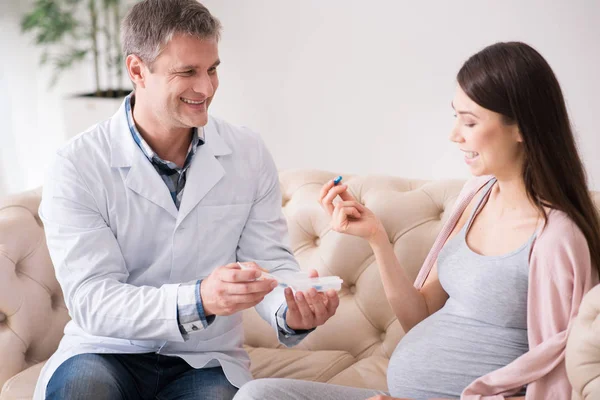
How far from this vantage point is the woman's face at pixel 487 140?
169cm

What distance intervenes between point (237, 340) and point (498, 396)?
74cm

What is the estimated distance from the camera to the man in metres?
1.82

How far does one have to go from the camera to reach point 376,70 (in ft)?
10.5

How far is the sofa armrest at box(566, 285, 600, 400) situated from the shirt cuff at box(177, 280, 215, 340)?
80 centimetres

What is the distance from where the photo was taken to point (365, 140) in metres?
3.30

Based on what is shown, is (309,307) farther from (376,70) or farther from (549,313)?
(376,70)

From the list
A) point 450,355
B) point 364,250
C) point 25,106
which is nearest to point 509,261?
point 450,355

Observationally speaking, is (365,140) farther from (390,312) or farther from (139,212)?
(139,212)

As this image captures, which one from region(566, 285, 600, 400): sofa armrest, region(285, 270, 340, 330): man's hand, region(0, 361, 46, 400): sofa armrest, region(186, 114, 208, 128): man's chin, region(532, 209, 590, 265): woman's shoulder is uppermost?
region(186, 114, 208, 128): man's chin

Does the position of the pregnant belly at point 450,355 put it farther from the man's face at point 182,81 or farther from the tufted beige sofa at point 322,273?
the man's face at point 182,81

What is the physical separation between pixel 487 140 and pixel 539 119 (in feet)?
0.39

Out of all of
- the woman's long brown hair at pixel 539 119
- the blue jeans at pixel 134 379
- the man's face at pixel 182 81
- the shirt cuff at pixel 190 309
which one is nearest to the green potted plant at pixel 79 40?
the man's face at pixel 182 81

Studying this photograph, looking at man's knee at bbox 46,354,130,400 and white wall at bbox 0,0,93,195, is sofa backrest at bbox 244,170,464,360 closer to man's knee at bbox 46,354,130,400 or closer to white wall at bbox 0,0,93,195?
man's knee at bbox 46,354,130,400

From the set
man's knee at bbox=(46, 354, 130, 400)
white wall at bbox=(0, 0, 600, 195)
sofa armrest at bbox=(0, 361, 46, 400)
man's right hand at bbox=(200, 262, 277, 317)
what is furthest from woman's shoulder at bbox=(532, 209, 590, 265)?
sofa armrest at bbox=(0, 361, 46, 400)
